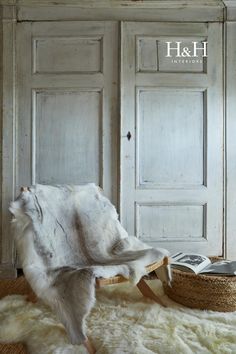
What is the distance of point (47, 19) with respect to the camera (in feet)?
8.34

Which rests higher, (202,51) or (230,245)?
(202,51)

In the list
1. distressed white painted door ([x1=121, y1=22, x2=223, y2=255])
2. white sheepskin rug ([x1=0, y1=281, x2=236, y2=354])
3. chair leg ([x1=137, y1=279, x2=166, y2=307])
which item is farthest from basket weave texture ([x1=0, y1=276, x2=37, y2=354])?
distressed white painted door ([x1=121, y1=22, x2=223, y2=255])

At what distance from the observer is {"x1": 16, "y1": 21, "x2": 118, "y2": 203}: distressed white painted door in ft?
8.36

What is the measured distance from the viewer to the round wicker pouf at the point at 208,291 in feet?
6.17

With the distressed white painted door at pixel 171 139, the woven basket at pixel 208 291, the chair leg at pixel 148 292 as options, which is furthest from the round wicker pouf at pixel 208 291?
the distressed white painted door at pixel 171 139

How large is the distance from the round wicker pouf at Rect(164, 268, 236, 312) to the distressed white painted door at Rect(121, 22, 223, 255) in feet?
2.18

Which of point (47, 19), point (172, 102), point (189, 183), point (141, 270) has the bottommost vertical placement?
point (141, 270)

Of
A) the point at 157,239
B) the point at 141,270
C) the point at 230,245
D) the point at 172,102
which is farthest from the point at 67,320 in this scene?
the point at 172,102

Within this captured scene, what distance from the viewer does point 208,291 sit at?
1.89 metres

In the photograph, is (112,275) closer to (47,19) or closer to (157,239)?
(157,239)

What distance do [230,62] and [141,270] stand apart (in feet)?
5.85
